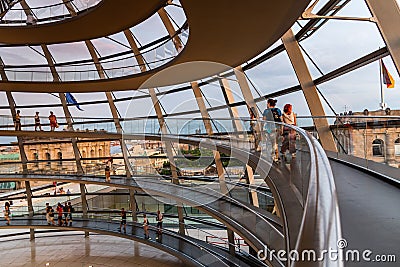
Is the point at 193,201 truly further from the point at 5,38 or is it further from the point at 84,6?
the point at 5,38

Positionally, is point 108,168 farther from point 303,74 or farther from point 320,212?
point 320,212

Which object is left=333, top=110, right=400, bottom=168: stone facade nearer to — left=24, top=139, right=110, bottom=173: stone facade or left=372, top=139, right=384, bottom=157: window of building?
left=372, top=139, right=384, bottom=157: window of building

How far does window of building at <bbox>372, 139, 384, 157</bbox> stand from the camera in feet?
23.5

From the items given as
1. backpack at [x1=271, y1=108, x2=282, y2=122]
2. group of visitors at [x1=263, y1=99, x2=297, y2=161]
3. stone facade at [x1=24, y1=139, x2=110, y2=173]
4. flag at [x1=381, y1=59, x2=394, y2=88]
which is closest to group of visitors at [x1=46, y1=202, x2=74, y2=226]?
stone facade at [x1=24, y1=139, x2=110, y2=173]

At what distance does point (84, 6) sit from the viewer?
15.5 m

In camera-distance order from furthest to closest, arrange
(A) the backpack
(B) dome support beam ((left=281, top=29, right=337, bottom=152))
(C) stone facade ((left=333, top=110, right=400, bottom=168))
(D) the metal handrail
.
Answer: (B) dome support beam ((left=281, top=29, right=337, bottom=152)) → (A) the backpack → (C) stone facade ((left=333, top=110, right=400, bottom=168)) → (D) the metal handrail

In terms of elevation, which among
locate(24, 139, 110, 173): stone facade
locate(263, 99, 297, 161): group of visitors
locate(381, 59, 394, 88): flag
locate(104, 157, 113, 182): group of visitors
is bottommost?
locate(104, 157, 113, 182): group of visitors

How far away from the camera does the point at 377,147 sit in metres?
7.28

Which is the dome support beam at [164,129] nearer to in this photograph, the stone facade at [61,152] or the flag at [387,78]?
the stone facade at [61,152]

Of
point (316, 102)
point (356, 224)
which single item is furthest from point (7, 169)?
point (356, 224)

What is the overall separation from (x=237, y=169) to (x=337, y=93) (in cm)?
899

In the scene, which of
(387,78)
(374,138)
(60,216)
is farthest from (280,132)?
(60,216)

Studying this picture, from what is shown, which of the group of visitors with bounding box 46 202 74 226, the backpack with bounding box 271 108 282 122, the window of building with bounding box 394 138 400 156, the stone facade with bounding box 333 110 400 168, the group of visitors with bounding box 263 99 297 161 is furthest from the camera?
the group of visitors with bounding box 46 202 74 226

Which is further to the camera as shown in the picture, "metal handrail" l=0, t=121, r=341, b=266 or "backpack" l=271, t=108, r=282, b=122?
"backpack" l=271, t=108, r=282, b=122
